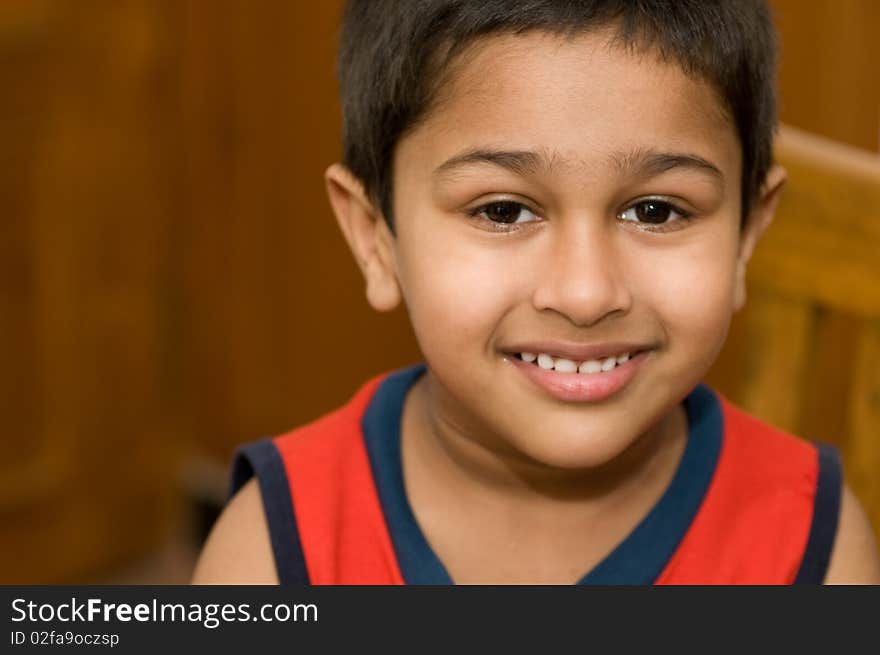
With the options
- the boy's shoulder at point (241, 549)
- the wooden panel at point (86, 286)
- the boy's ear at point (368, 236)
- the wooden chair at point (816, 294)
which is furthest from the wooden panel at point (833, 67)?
the wooden panel at point (86, 286)

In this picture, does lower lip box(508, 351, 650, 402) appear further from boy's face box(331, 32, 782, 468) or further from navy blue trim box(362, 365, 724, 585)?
navy blue trim box(362, 365, 724, 585)

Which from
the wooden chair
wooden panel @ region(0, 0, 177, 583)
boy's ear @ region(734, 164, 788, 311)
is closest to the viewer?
boy's ear @ region(734, 164, 788, 311)

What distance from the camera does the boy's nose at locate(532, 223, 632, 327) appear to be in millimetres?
1015

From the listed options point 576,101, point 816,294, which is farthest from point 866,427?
point 576,101

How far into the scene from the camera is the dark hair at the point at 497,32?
103cm

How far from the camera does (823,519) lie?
3.98ft

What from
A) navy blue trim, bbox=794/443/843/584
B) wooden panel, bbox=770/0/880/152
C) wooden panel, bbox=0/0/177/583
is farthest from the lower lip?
wooden panel, bbox=0/0/177/583

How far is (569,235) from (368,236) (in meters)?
0.22

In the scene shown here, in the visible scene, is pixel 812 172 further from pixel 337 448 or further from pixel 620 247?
pixel 337 448

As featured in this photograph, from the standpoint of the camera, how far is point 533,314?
3.45ft

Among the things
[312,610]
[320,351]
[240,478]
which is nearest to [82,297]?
[320,351]

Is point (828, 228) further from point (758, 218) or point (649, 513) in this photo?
point (649, 513)

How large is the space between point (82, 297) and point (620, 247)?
56.5 inches

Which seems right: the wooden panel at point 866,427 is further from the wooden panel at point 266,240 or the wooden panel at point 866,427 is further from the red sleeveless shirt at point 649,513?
the wooden panel at point 266,240
